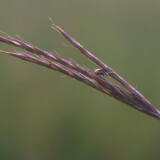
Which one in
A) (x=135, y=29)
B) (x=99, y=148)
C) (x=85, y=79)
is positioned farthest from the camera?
(x=135, y=29)

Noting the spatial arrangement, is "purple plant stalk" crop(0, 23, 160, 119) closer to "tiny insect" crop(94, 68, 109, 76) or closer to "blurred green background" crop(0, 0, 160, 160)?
"tiny insect" crop(94, 68, 109, 76)

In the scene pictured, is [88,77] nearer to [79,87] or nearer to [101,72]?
[101,72]

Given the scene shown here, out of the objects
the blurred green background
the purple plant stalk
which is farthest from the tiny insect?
the blurred green background

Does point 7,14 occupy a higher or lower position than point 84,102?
higher

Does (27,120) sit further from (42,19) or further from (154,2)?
(154,2)

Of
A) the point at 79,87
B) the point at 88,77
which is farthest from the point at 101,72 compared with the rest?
the point at 79,87

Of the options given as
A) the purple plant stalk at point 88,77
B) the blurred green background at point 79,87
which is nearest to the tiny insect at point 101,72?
the purple plant stalk at point 88,77

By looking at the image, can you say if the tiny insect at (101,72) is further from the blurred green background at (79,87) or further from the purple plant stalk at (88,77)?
the blurred green background at (79,87)

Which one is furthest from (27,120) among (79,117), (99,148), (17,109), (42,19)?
(42,19)
